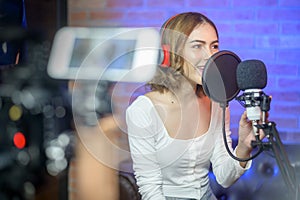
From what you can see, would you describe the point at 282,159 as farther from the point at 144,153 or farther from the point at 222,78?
the point at 144,153

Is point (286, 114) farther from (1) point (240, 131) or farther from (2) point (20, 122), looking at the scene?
(2) point (20, 122)

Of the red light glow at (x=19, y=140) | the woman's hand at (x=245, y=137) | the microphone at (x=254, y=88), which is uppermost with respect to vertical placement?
the microphone at (x=254, y=88)

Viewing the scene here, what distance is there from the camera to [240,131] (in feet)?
3.14

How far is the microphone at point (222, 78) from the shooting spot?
0.78 metres

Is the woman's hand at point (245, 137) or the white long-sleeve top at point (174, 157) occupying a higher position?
the woman's hand at point (245, 137)

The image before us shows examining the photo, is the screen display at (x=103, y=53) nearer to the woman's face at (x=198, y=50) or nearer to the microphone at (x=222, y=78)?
the woman's face at (x=198, y=50)

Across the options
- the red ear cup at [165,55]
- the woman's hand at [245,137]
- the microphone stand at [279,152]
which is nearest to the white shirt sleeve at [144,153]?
the red ear cup at [165,55]

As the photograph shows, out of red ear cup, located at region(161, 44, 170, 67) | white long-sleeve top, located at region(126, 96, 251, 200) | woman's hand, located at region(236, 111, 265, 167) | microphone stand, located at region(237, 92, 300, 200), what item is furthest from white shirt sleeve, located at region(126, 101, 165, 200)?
microphone stand, located at region(237, 92, 300, 200)

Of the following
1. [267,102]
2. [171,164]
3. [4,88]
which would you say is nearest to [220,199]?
[171,164]

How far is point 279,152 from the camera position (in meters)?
0.68

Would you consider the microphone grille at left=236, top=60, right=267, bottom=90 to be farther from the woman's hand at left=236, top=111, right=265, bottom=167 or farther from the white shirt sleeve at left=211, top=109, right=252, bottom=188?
the white shirt sleeve at left=211, top=109, right=252, bottom=188

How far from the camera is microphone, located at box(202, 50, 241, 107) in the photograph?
0.78 metres

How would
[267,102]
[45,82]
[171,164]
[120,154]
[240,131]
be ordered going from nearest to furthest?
[267,102] < [240,131] < [171,164] < [120,154] < [45,82]

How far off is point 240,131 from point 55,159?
70 centimetres
